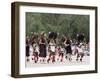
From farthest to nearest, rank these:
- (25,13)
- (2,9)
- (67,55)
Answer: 1. (67,55)
2. (25,13)
3. (2,9)

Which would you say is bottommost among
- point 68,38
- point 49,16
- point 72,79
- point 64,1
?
point 72,79

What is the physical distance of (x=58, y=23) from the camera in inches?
86.3

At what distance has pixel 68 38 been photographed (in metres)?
2.23

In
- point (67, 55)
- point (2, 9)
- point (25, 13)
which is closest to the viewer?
point (2, 9)

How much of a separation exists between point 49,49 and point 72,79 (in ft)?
1.18

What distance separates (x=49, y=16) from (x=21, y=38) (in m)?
0.32

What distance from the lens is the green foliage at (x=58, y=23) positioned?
A: 2.08m

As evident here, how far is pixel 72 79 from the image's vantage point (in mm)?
2258

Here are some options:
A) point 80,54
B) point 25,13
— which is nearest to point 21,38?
point 25,13

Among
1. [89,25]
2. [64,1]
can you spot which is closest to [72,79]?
[89,25]

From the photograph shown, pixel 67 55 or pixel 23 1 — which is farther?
pixel 67 55

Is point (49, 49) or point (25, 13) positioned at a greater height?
point (25, 13)

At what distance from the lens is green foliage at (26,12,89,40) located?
6.84 ft

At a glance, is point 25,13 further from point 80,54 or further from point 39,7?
point 80,54
